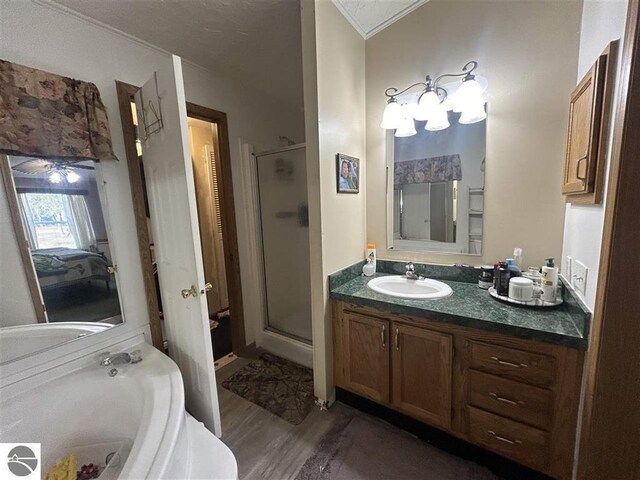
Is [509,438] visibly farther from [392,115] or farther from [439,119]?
[392,115]

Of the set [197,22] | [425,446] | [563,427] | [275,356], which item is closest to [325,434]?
[425,446]

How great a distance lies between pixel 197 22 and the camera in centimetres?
146

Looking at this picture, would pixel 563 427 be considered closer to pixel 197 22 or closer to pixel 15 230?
pixel 15 230

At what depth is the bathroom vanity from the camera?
41.6 inches

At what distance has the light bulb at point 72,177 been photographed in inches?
52.7

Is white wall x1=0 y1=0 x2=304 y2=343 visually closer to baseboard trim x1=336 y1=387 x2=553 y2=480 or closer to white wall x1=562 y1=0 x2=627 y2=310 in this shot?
baseboard trim x1=336 y1=387 x2=553 y2=480

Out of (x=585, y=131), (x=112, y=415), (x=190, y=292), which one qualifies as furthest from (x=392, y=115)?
(x=112, y=415)

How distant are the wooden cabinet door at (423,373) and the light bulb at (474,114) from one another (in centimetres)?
122

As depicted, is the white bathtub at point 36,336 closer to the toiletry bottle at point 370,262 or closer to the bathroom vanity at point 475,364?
the bathroom vanity at point 475,364

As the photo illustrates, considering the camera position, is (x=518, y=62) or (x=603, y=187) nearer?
(x=603, y=187)

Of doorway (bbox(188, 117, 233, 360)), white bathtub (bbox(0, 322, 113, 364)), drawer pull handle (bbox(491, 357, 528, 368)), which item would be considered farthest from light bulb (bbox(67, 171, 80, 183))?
drawer pull handle (bbox(491, 357, 528, 368))

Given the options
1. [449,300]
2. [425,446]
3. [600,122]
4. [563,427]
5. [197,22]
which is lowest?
[425,446]

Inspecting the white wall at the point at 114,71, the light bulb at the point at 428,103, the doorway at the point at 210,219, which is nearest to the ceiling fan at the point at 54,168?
the white wall at the point at 114,71

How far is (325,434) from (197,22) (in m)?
2.52
